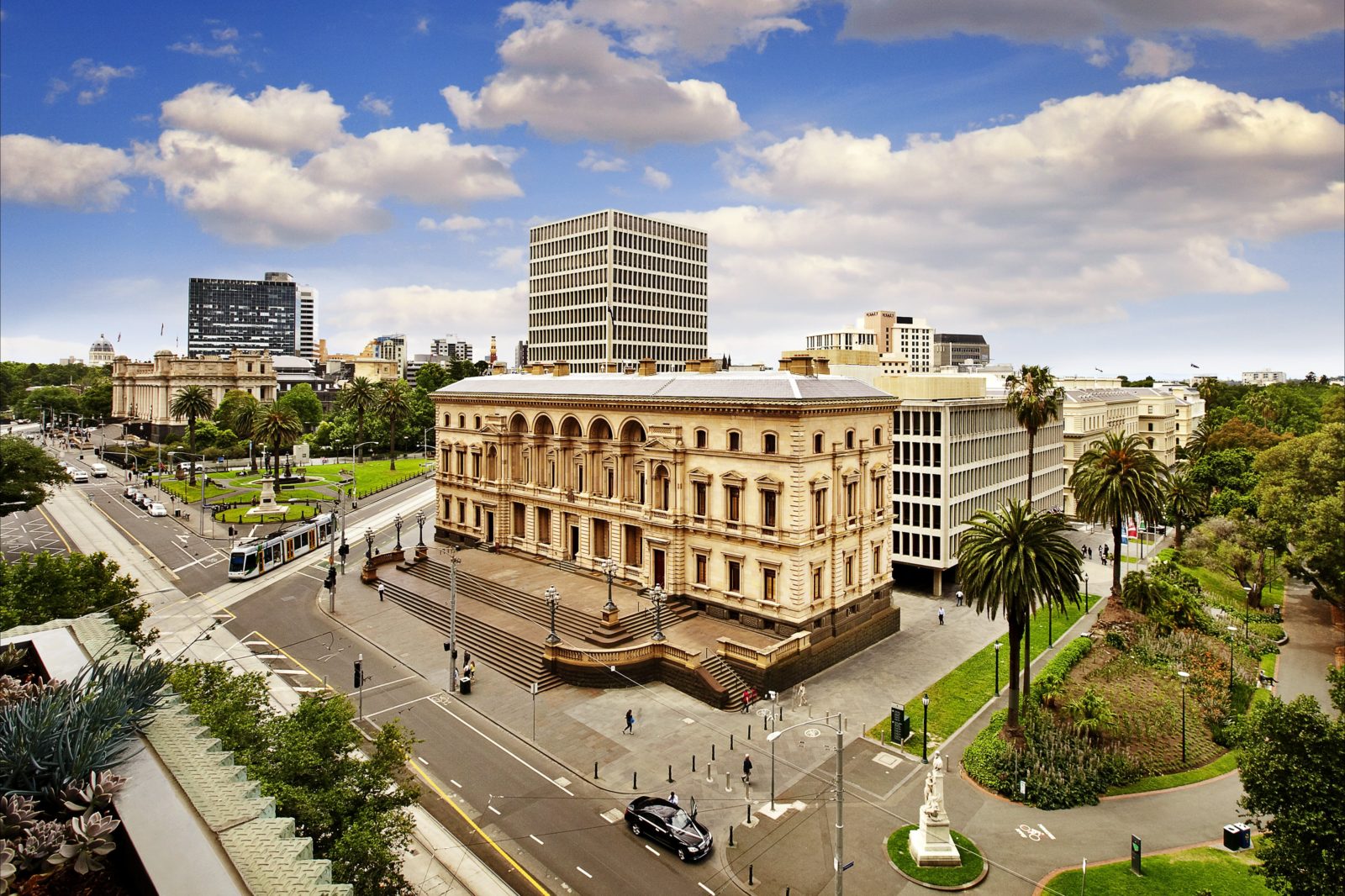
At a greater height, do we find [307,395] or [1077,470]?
[307,395]

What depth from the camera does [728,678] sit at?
4300 centimetres

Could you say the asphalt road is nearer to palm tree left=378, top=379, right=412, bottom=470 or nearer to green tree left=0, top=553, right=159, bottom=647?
green tree left=0, top=553, right=159, bottom=647

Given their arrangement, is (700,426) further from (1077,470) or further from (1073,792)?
(1077,470)

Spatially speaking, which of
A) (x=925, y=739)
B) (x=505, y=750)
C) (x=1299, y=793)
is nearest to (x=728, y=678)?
(x=925, y=739)

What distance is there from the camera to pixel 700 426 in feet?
171

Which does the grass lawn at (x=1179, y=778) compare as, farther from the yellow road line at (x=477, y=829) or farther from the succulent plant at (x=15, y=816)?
the succulent plant at (x=15, y=816)

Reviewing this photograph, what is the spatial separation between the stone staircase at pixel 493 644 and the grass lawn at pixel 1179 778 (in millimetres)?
29465

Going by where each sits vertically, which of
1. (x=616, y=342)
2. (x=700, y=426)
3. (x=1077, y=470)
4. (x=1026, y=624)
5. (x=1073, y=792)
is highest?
(x=616, y=342)

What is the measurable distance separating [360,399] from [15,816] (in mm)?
129494

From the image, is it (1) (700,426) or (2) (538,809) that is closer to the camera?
(2) (538,809)

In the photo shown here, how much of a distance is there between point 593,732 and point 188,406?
109 metres

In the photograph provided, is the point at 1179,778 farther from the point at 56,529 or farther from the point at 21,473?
the point at 56,529

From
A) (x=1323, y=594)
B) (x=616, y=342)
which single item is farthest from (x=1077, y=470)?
(x=616, y=342)

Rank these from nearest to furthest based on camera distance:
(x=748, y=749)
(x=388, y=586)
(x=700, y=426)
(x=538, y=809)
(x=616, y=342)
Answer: (x=538, y=809) < (x=748, y=749) < (x=700, y=426) < (x=388, y=586) < (x=616, y=342)
